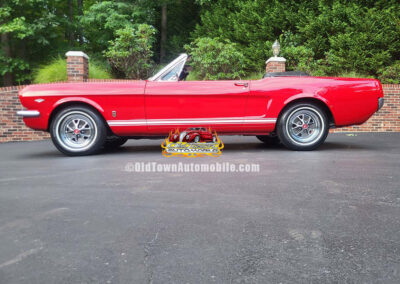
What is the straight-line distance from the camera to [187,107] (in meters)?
4.99

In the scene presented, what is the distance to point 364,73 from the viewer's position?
444 inches

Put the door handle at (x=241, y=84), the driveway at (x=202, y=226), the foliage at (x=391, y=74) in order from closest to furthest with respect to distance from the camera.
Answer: the driveway at (x=202, y=226) → the door handle at (x=241, y=84) → the foliage at (x=391, y=74)

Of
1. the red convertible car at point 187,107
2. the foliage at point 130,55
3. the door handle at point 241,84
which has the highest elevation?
the foliage at point 130,55

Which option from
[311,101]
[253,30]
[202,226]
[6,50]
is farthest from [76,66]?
[6,50]

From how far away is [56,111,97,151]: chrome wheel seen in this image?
497 centimetres

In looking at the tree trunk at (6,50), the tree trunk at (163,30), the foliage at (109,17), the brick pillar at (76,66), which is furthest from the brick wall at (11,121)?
the tree trunk at (163,30)

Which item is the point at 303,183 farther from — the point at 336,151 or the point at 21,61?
the point at 21,61

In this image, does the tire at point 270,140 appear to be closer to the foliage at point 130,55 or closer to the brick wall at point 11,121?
the brick wall at point 11,121

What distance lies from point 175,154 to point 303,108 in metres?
2.03

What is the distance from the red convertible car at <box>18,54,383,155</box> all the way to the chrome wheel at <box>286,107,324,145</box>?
0.01 meters

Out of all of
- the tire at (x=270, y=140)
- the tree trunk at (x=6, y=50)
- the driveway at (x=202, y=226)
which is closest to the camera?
the driveway at (x=202, y=226)

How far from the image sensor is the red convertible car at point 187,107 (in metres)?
4.96

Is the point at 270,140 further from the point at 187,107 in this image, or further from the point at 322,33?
the point at 322,33

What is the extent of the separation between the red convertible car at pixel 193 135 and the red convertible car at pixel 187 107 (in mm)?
132
